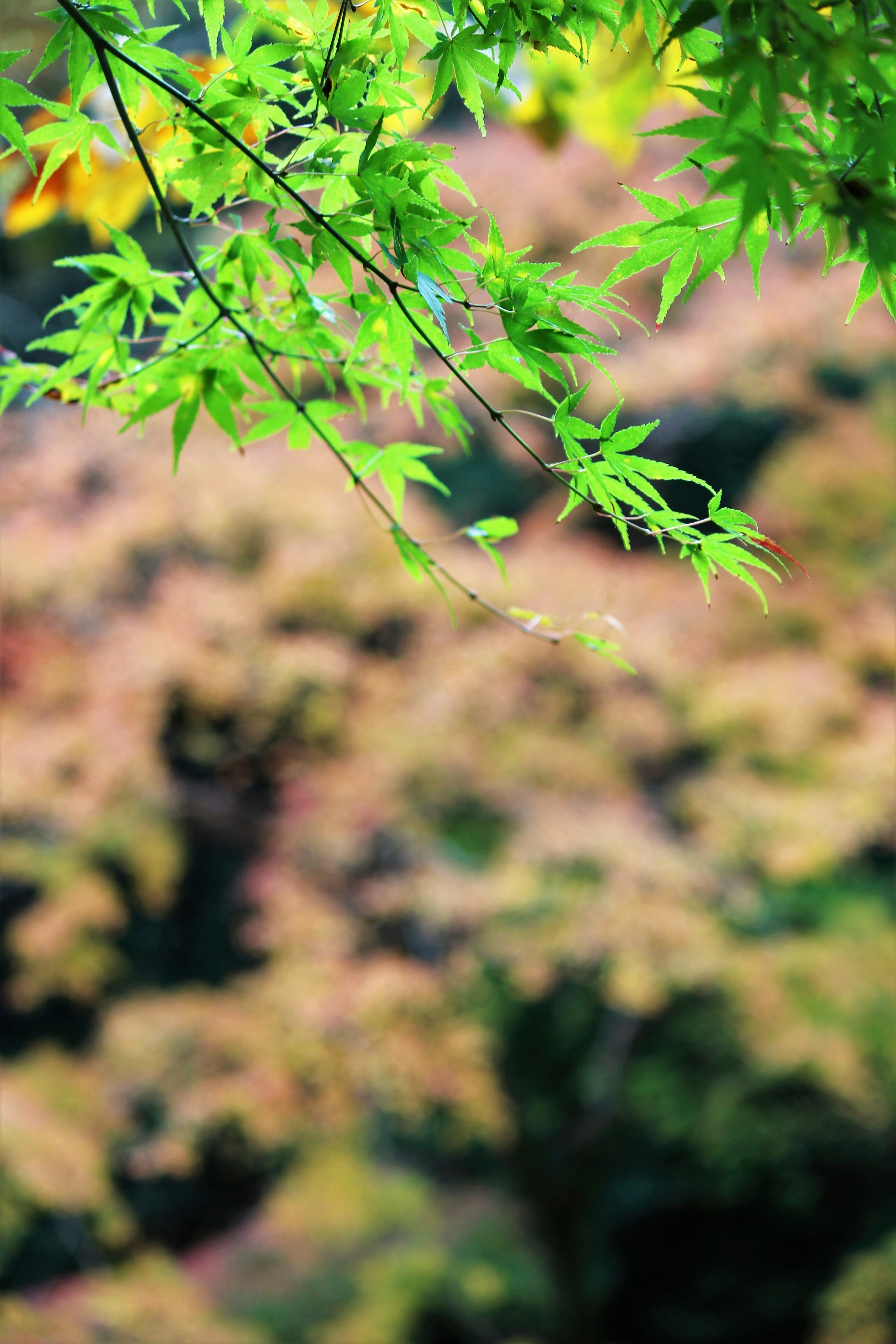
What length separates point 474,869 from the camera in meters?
3.24

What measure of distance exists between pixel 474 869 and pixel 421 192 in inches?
110

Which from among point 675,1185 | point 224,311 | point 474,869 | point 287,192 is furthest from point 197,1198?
point 287,192

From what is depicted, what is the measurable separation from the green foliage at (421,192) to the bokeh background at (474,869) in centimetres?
216

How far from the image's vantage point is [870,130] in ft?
1.54

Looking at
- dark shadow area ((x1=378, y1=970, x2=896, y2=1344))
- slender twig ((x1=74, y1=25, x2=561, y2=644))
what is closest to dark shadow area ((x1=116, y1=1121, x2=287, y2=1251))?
dark shadow area ((x1=378, y1=970, x2=896, y2=1344))

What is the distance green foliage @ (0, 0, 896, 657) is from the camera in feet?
1.55

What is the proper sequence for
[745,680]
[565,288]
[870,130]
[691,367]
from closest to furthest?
[870,130] → [565,288] → [745,680] → [691,367]

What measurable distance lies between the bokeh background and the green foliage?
216 cm

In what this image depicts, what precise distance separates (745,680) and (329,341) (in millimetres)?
2568

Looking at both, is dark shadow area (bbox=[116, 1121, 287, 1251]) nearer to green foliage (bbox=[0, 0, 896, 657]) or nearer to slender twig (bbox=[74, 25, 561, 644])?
slender twig (bbox=[74, 25, 561, 644])

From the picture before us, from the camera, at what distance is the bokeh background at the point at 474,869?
2.94 meters

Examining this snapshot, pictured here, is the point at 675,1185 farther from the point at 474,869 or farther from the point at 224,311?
the point at 224,311

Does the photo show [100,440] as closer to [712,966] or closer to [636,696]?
[636,696]

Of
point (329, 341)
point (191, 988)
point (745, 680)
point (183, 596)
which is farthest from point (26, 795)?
point (329, 341)
